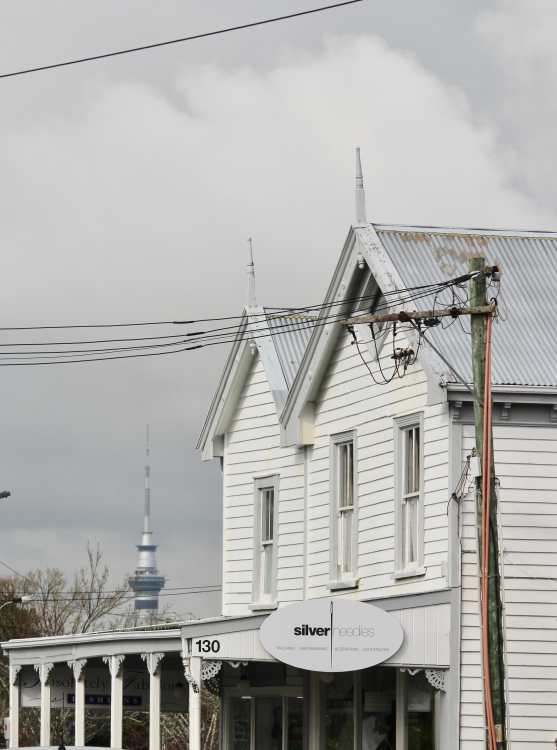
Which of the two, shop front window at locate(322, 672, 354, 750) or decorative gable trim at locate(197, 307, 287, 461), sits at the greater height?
decorative gable trim at locate(197, 307, 287, 461)

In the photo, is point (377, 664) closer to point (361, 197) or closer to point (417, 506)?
point (417, 506)

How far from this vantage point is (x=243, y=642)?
2697 centimetres

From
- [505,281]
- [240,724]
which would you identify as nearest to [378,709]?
[240,724]

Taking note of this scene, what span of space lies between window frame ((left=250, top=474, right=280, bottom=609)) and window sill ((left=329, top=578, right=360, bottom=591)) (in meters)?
2.57

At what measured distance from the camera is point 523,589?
2512 centimetres

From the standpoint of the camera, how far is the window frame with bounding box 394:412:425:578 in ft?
86.9

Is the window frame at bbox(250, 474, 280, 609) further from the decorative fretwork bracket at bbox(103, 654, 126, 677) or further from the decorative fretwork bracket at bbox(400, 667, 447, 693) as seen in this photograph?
the decorative fretwork bracket at bbox(400, 667, 447, 693)

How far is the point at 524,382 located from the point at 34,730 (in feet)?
161

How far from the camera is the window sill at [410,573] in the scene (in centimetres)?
2612

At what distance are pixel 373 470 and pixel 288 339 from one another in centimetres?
597

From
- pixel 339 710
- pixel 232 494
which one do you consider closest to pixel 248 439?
pixel 232 494

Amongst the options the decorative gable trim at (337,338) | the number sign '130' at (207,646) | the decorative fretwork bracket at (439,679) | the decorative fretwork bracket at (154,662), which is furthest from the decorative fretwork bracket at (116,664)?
the decorative fretwork bracket at (439,679)

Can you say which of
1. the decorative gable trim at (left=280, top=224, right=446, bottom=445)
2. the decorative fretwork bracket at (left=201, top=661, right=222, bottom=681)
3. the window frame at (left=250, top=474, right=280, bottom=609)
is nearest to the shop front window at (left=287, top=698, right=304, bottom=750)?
the window frame at (left=250, top=474, right=280, bottom=609)

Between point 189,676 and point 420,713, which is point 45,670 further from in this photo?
point 420,713
